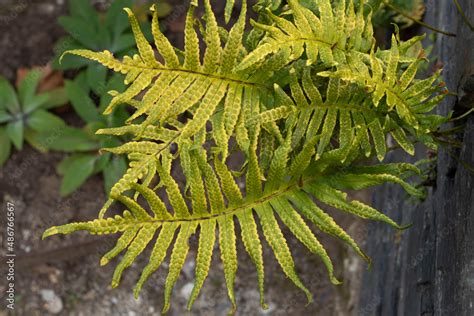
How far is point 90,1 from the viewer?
415 centimetres

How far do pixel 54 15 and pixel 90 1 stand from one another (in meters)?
0.23

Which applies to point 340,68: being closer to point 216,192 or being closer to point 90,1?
point 216,192

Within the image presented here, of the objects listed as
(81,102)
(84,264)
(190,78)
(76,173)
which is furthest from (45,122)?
(190,78)

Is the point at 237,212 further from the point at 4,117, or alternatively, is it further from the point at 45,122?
the point at 4,117

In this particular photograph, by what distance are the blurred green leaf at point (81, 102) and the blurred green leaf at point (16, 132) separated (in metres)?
0.34

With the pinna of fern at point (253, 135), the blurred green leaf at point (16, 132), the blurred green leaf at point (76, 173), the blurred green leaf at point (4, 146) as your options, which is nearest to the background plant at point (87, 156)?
the blurred green leaf at point (76, 173)

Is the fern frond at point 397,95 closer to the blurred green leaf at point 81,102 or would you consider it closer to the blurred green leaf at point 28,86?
the blurred green leaf at point 81,102

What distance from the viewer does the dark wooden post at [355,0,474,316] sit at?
1.79 m

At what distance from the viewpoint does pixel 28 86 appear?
379 centimetres

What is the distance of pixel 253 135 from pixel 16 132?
238cm

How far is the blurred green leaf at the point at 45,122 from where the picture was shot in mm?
3715

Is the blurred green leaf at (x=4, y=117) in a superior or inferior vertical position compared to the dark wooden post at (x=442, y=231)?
inferior

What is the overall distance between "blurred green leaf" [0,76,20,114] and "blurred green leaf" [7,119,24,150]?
3.3 inches

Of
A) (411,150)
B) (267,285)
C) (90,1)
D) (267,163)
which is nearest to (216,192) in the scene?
(267,163)
